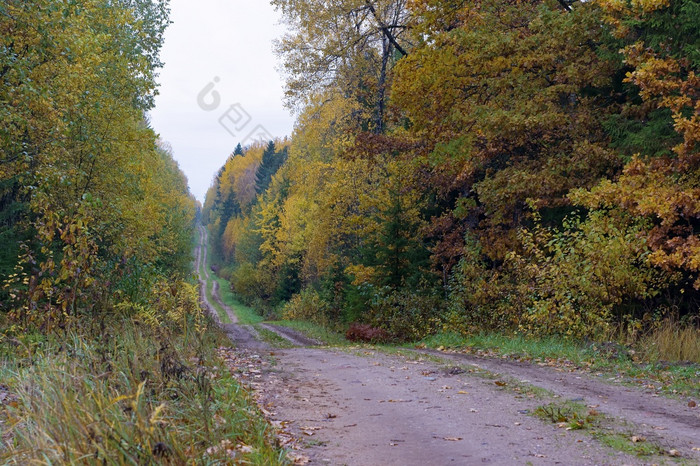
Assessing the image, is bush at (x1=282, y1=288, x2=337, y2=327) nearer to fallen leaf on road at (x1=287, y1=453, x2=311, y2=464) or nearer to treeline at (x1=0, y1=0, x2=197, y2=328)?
treeline at (x1=0, y1=0, x2=197, y2=328)

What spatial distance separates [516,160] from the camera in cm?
1948

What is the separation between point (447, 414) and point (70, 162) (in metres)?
17.4

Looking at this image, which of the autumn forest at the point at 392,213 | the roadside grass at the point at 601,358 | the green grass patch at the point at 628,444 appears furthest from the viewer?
the roadside grass at the point at 601,358

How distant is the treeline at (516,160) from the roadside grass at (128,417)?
960cm

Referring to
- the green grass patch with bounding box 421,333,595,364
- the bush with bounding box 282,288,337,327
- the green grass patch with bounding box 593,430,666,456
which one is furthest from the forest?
the bush with bounding box 282,288,337,327

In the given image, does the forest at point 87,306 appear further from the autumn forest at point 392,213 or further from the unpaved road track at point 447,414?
the unpaved road track at point 447,414

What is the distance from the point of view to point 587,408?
734 centimetres

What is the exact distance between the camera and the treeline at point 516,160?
13508 mm

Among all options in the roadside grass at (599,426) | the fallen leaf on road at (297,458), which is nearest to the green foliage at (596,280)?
the roadside grass at (599,426)

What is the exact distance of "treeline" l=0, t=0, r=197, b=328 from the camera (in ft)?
34.7

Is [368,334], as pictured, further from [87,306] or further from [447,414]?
[447,414]

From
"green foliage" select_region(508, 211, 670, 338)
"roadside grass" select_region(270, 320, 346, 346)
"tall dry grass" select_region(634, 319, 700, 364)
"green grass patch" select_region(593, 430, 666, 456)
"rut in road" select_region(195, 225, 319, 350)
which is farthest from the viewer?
"roadside grass" select_region(270, 320, 346, 346)

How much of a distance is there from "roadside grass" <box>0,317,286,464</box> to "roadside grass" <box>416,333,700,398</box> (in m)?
6.13

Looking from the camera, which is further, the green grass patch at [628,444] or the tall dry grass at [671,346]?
the tall dry grass at [671,346]
